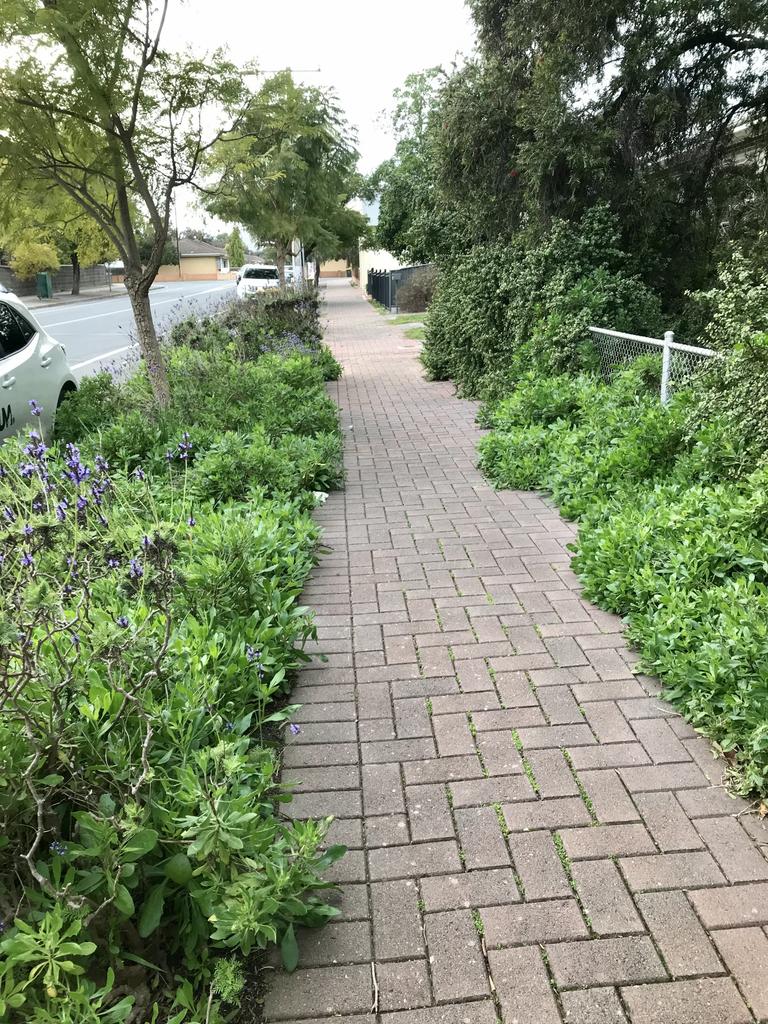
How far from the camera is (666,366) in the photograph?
6.08 m

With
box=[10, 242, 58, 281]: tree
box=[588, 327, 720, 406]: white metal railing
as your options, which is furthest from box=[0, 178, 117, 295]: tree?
box=[10, 242, 58, 281]: tree

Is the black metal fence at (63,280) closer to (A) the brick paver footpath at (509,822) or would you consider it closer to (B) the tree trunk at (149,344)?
(B) the tree trunk at (149,344)

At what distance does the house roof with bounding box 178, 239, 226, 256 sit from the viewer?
94.9 metres

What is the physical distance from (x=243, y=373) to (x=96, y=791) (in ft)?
22.0

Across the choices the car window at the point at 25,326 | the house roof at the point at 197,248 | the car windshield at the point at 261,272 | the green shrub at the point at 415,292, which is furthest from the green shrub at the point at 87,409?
the house roof at the point at 197,248

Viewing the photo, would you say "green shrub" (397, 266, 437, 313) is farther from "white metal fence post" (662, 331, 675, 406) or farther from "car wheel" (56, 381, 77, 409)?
"white metal fence post" (662, 331, 675, 406)

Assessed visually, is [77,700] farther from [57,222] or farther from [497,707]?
[57,222]

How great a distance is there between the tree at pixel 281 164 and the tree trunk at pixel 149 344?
1.53 meters

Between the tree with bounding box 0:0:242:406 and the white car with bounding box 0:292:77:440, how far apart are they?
3.21 ft

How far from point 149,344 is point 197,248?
100m

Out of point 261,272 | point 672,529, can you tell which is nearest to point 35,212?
point 672,529

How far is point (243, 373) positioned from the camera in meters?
8.49

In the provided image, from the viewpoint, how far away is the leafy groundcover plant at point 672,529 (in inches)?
118

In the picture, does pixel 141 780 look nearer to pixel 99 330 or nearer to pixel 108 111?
pixel 108 111
